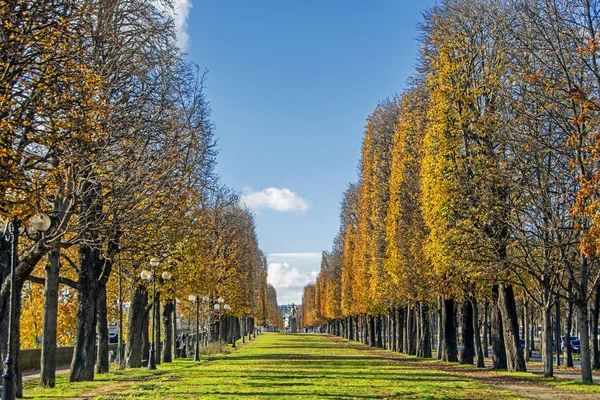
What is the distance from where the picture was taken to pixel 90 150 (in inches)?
633

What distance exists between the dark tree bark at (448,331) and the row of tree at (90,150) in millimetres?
12558

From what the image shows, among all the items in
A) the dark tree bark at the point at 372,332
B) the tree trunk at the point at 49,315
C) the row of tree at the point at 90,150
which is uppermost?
the row of tree at the point at 90,150

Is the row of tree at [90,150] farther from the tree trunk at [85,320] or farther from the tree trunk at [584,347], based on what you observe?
the tree trunk at [584,347]

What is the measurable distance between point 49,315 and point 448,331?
21.6m

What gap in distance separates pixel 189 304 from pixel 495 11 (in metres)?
30.8

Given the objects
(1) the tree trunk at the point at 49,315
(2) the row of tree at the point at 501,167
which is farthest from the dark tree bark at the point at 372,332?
(1) the tree trunk at the point at 49,315

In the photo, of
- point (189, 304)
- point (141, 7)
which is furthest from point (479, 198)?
point (189, 304)

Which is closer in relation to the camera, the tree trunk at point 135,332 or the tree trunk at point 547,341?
the tree trunk at point 547,341

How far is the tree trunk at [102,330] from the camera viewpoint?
26.4m

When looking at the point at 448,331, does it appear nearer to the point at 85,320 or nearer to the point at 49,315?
the point at 85,320

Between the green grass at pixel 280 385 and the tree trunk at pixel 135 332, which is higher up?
the tree trunk at pixel 135 332

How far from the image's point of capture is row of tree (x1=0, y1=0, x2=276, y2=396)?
40.3ft

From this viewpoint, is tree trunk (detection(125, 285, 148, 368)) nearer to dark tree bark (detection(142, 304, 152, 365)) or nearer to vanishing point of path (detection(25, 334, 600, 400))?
dark tree bark (detection(142, 304, 152, 365))

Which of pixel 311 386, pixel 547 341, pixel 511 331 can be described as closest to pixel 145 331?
pixel 311 386
